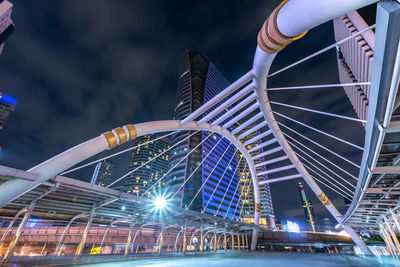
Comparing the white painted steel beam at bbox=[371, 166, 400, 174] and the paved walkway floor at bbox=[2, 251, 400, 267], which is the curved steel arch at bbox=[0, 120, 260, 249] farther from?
the white painted steel beam at bbox=[371, 166, 400, 174]

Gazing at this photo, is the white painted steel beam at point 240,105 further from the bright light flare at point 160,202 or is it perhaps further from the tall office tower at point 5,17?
the tall office tower at point 5,17

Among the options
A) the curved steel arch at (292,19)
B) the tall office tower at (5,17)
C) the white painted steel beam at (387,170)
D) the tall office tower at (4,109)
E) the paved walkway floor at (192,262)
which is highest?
the tall office tower at (4,109)

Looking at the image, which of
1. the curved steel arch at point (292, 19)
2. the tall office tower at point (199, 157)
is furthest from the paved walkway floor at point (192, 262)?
the tall office tower at point (199, 157)

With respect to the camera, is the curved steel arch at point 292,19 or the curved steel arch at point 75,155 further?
the curved steel arch at point 75,155

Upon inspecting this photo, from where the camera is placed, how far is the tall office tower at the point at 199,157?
8544 cm

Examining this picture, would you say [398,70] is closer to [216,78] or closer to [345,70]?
[345,70]

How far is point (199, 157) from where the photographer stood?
94.6 metres

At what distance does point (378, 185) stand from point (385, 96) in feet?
31.7

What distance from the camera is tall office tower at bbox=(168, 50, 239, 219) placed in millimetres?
85444

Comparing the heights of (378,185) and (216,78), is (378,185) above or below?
below

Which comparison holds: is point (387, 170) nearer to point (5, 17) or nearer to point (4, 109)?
point (5, 17)

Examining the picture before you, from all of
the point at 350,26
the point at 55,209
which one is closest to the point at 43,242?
the point at 55,209

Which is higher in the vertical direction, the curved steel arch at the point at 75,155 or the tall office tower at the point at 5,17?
the tall office tower at the point at 5,17

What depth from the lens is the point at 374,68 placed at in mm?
3053
